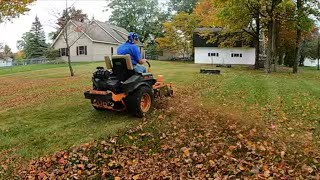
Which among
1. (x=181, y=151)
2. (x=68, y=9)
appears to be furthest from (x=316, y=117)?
(x=68, y=9)

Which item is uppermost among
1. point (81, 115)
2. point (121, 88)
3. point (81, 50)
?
point (81, 50)

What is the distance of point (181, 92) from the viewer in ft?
39.7

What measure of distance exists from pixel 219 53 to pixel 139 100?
3492 cm

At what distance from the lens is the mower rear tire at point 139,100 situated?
7.76 meters

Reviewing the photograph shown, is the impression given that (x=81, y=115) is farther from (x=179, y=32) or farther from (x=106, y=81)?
(x=179, y=32)

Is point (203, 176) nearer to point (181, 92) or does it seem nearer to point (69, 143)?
point (69, 143)

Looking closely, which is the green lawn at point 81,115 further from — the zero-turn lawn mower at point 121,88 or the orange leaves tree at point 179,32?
the orange leaves tree at point 179,32

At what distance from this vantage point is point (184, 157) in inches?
222

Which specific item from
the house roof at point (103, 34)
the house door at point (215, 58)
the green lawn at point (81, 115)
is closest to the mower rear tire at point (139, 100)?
the green lawn at point (81, 115)

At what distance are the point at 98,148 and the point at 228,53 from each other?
121 feet

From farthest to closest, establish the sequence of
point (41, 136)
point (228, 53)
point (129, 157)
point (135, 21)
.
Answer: point (135, 21) → point (228, 53) → point (41, 136) → point (129, 157)

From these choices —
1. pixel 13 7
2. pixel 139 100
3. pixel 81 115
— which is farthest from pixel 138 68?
pixel 13 7

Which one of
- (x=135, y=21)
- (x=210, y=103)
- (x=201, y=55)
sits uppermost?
(x=135, y=21)

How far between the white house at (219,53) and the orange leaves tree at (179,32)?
173 inches
